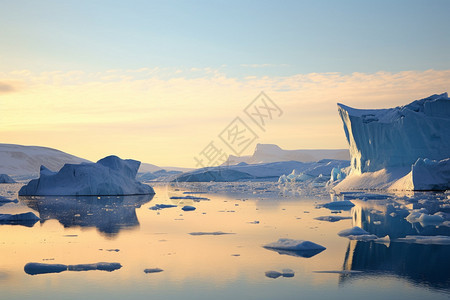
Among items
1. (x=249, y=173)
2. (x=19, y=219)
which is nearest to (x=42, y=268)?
(x=19, y=219)

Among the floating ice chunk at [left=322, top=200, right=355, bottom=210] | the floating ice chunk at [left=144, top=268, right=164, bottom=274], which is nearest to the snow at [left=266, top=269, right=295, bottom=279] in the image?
the floating ice chunk at [left=144, top=268, right=164, bottom=274]

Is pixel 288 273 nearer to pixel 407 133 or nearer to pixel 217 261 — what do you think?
pixel 217 261

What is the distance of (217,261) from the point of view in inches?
302

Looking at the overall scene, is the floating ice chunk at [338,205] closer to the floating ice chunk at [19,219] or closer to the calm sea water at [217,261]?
the calm sea water at [217,261]

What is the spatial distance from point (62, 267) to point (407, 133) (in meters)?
25.6

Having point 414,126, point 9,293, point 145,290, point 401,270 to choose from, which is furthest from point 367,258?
point 414,126

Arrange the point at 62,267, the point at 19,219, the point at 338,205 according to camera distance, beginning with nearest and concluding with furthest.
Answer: the point at 62,267, the point at 19,219, the point at 338,205

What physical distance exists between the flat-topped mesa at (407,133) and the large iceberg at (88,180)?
580 inches

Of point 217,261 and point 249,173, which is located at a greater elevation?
point 217,261

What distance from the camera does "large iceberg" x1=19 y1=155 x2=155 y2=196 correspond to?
84.3 ft

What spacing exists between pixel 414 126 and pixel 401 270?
23635mm

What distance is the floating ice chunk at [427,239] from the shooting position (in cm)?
926

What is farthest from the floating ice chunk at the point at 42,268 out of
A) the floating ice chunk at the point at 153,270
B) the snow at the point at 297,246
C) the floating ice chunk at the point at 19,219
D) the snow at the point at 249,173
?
the snow at the point at 249,173

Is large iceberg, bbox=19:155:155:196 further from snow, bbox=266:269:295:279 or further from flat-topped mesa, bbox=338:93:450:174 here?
snow, bbox=266:269:295:279
